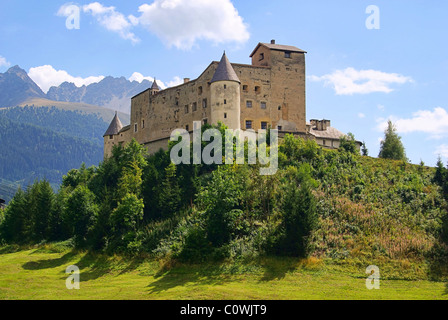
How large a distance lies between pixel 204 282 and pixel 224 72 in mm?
30256

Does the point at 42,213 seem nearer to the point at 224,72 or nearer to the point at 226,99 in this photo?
the point at 226,99

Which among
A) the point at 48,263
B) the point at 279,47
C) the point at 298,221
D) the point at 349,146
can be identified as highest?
the point at 279,47

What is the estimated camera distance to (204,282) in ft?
125

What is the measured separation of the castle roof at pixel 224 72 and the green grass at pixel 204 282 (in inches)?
989

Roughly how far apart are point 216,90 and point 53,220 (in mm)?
23099

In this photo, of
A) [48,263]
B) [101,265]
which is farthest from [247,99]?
[48,263]

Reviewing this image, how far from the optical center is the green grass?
33875 mm

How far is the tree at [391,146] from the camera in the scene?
7188 cm

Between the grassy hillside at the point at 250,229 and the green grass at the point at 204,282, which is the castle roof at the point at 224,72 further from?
the green grass at the point at 204,282

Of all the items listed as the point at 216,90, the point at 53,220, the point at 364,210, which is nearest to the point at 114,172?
the point at 53,220
